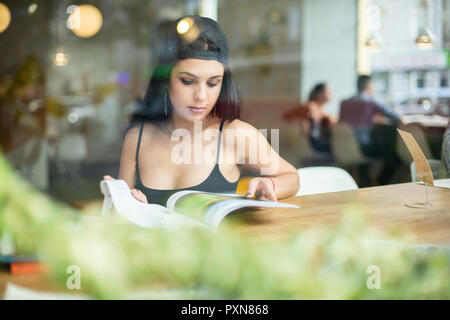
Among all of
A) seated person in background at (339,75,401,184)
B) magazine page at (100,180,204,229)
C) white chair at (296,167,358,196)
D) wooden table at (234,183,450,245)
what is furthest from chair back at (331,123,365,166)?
magazine page at (100,180,204,229)

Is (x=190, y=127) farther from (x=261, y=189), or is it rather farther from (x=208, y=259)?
(x=208, y=259)

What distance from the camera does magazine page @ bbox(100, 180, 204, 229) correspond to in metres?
1.18

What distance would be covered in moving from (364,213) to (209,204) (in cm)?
47

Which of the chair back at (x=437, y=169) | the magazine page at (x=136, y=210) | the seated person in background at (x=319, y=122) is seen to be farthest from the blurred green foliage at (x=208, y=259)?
the seated person in background at (x=319, y=122)

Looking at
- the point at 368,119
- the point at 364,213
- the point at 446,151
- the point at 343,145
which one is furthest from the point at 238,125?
the point at 368,119

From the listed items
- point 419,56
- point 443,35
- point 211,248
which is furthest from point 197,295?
point 443,35

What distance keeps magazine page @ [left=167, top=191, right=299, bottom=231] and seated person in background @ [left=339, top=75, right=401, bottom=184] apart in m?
2.85

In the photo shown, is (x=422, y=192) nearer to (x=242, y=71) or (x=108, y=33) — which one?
(x=242, y=71)

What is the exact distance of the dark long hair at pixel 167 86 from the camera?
1.34m

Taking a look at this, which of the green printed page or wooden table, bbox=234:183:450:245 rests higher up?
the green printed page

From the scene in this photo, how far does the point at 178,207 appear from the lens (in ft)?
4.10

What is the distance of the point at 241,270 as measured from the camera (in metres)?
1.10

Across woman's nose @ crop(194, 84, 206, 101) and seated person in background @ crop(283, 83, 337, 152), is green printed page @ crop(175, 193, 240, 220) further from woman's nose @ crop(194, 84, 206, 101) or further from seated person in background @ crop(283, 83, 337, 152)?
seated person in background @ crop(283, 83, 337, 152)

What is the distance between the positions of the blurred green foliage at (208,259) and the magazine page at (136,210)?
0.03 meters
